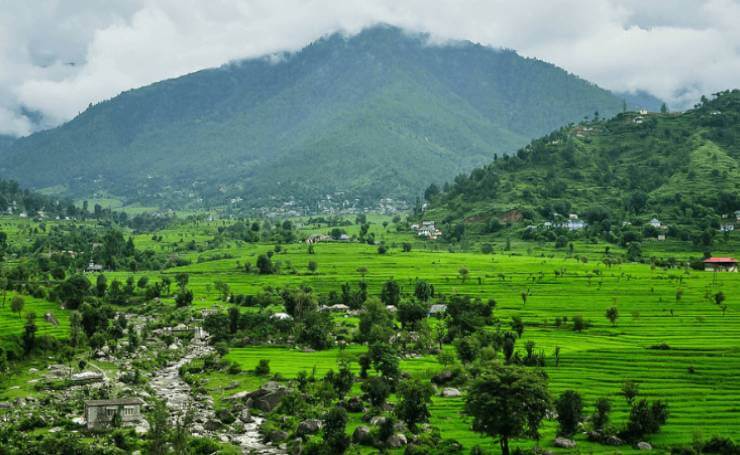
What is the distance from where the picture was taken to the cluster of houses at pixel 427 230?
160 m

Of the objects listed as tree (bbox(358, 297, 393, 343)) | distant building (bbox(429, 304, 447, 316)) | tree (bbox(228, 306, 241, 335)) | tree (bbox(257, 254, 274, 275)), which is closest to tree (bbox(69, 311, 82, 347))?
tree (bbox(228, 306, 241, 335))

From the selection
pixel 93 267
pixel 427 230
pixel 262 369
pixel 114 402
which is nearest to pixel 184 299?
pixel 262 369

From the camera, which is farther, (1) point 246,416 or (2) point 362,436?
(1) point 246,416

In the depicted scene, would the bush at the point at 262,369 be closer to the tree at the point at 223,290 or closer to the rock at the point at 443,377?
the rock at the point at 443,377

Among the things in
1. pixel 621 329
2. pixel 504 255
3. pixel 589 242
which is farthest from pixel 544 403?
pixel 589 242

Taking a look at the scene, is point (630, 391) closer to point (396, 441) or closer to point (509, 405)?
point (509, 405)

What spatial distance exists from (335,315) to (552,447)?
4672 centimetres

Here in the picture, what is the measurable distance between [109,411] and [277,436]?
11644mm

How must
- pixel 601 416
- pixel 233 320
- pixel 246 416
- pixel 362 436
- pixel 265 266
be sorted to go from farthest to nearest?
pixel 265 266 → pixel 233 320 → pixel 246 416 → pixel 362 436 → pixel 601 416

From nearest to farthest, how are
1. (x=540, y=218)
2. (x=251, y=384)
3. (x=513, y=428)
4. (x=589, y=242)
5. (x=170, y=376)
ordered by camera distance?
(x=513, y=428)
(x=251, y=384)
(x=170, y=376)
(x=589, y=242)
(x=540, y=218)

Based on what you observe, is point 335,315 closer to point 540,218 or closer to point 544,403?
point 544,403

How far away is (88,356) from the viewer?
70.1 meters

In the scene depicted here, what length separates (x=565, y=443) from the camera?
4422 cm

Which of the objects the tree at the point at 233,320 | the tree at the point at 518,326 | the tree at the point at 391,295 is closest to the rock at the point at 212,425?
the tree at the point at 233,320
